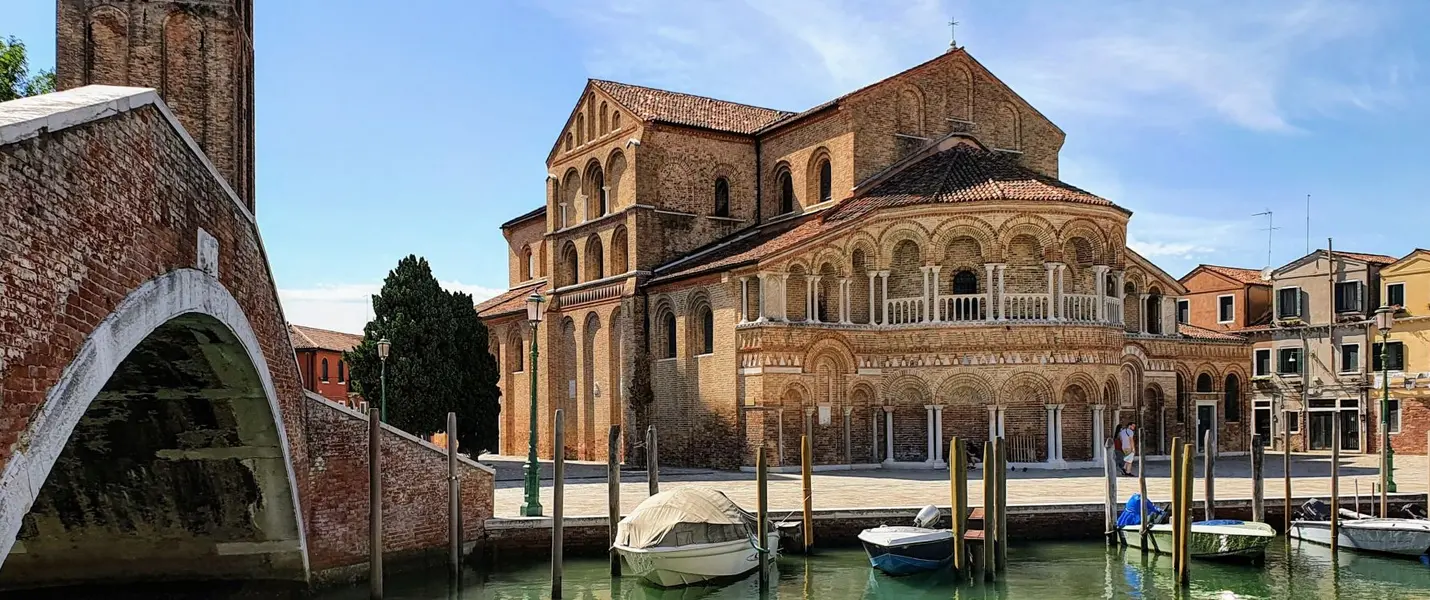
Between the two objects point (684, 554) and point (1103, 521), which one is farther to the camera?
point (1103, 521)

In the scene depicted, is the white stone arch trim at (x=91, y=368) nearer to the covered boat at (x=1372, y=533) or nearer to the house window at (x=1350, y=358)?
the covered boat at (x=1372, y=533)

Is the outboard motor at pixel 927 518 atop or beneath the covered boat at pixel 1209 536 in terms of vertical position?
atop

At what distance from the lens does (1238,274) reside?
4450cm

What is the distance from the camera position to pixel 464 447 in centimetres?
3083

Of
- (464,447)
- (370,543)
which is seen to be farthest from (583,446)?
(370,543)

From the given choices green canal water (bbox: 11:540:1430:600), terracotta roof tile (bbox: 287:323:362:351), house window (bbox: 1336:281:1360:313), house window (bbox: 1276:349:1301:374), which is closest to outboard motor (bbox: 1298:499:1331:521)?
green canal water (bbox: 11:540:1430:600)

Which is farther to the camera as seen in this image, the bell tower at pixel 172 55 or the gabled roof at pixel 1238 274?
the gabled roof at pixel 1238 274

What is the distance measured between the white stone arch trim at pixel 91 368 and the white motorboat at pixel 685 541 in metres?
6.81

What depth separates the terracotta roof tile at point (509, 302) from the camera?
40.7 meters

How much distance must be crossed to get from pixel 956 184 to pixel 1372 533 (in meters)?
12.9

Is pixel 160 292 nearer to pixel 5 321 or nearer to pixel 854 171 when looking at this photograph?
pixel 5 321

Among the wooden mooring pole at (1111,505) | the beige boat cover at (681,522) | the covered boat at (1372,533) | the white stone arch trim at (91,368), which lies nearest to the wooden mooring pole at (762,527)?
the beige boat cover at (681,522)

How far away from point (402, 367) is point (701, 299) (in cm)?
749

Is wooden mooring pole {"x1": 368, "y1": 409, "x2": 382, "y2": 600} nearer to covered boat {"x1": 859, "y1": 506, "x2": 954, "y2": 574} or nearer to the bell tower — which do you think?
the bell tower
